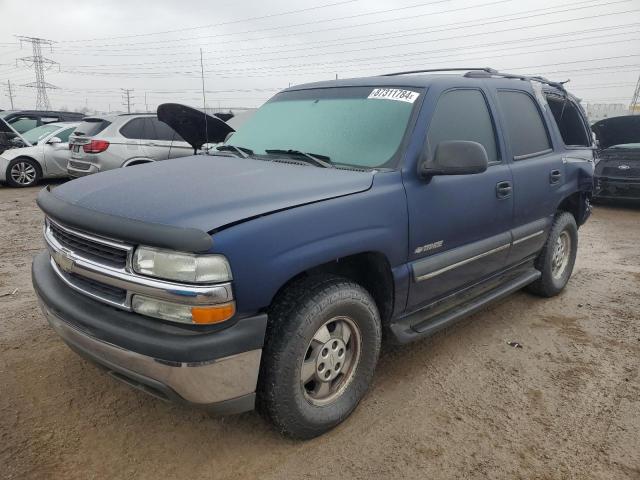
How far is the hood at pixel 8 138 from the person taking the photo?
35.1ft

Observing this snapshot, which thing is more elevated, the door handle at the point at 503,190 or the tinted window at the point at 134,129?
the tinted window at the point at 134,129

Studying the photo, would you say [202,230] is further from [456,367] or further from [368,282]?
[456,367]

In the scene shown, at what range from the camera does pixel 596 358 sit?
3.41m

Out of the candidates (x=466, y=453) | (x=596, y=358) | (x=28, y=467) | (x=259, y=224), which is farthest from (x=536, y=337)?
(x=28, y=467)

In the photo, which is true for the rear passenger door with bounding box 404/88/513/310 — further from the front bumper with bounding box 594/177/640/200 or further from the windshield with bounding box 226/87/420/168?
the front bumper with bounding box 594/177/640/200

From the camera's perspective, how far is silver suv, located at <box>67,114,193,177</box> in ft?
28.0

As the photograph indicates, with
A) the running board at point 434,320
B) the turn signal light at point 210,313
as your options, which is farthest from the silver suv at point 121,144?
the turn signal light at point 210,313

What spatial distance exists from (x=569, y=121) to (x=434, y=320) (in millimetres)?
3011

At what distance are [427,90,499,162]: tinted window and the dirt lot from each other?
1.49 meters

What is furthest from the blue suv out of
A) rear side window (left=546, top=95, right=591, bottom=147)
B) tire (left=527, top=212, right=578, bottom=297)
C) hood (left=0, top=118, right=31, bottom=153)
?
hood (left=0, top=118, right=31, bottom=153)

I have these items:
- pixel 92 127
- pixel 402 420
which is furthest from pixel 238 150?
pixel 92 127

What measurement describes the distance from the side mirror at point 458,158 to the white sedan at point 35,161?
10.4 metres

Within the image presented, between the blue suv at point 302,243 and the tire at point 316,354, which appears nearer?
the blue suv at point 302,243

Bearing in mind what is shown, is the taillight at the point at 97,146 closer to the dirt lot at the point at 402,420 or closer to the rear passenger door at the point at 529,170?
the dirt lot at the point at 402,420
